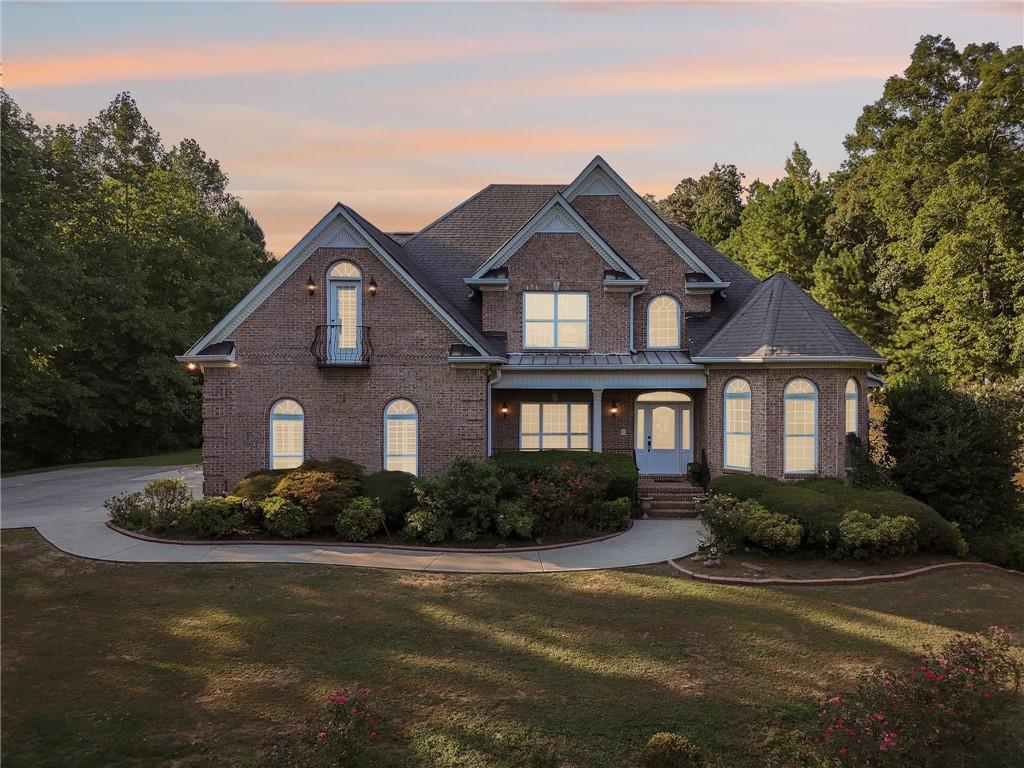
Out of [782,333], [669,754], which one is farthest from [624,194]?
[669,754]

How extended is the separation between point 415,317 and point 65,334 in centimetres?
1610

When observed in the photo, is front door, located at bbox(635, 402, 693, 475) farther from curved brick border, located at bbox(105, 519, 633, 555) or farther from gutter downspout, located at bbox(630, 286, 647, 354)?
curved brick border, located at bbox(105, 519, 633, 555)

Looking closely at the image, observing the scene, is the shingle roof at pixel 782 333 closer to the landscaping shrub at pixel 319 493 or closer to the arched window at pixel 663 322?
the arched window at pixel 663 322

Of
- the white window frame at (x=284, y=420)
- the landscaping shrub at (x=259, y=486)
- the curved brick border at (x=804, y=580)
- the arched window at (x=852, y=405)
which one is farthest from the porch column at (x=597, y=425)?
the landscaping shrub at (x=259, y=486)

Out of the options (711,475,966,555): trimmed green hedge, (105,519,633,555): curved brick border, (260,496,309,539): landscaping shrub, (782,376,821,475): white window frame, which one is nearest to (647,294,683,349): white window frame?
(782,376,821,475): white window frame

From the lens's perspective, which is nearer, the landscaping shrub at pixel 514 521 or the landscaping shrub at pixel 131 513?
the landscaping shrub at pixel 514 521

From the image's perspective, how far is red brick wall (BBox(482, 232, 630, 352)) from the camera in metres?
19.8

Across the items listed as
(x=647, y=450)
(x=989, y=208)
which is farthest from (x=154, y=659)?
(x=989, y=208)

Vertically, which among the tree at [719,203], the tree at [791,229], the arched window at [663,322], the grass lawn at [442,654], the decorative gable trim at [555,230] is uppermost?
the tree at [719,203]

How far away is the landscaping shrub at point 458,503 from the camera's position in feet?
47.0

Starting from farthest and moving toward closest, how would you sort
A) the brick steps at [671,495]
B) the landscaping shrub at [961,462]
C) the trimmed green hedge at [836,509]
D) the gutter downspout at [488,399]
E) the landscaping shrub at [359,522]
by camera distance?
the gutter downspout at [488,399], the brick steps at [671,495], the landscaping shrub at [961,462], the landscaping shrub at [359,522], the trimmed green hedge at [836,509]

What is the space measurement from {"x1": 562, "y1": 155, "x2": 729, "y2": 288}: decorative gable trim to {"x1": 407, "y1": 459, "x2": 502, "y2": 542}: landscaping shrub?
35.0 ft

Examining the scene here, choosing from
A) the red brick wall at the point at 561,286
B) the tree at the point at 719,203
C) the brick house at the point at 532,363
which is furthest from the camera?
the tree at the point at 719,203

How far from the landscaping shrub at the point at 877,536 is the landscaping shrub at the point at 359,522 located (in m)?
10.5
